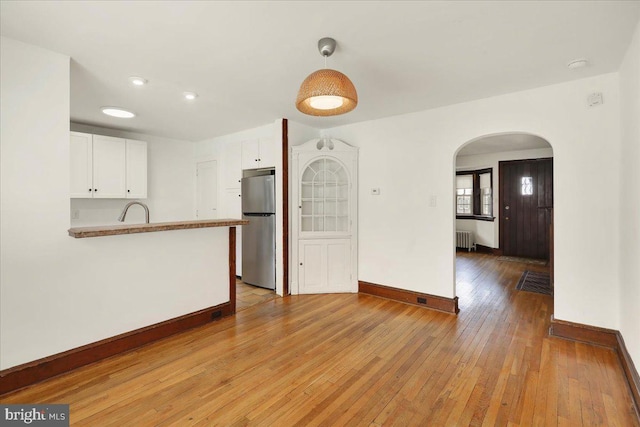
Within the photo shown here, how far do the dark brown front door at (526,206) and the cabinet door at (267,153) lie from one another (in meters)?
5.38

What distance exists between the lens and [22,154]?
2.05 metres

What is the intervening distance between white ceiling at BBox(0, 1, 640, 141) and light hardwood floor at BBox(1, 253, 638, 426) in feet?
7.86

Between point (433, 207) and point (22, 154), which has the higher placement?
point (22, 154)

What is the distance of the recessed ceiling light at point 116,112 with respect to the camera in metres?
3.55

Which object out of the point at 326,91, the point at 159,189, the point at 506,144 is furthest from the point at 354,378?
the point at 506,144

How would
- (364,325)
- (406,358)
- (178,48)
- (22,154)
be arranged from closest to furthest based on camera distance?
(22,154), (178,48), (406,358), (364,325)

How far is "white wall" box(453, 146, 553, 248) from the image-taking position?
6.43 metres

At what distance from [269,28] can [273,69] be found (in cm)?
60

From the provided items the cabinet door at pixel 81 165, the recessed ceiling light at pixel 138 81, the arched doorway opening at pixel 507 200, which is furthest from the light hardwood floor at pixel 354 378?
the arched doorway opening at pixel 507 200

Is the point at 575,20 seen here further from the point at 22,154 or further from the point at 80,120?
the point at 80,120

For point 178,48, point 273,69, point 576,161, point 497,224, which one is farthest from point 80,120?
point 497,224

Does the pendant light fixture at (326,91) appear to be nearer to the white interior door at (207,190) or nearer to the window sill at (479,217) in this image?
the white interior door at (207,190)

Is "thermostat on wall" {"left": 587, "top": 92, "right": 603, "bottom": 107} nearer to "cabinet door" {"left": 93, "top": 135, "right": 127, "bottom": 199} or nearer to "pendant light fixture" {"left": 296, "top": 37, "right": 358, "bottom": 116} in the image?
"pendant light fixture" {"left": 296, "top": 37, "right": 358, "bottom": 116}

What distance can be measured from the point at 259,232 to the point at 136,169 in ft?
7.38
